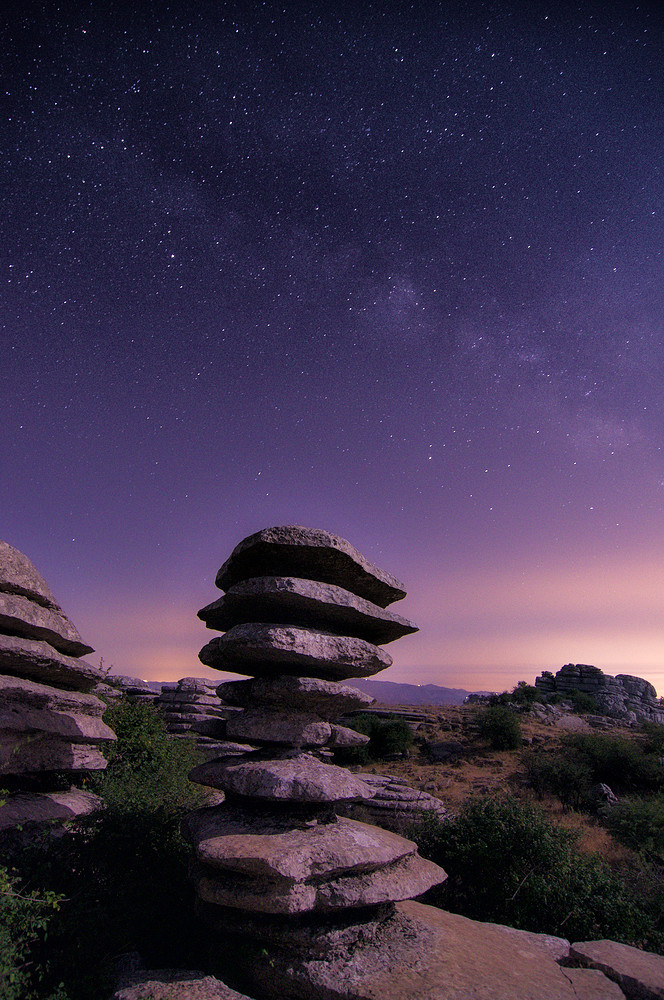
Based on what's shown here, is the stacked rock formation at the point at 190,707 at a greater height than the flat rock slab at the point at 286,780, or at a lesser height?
lesser

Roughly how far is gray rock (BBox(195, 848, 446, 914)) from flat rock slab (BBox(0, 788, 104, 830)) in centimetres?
Answer: 273

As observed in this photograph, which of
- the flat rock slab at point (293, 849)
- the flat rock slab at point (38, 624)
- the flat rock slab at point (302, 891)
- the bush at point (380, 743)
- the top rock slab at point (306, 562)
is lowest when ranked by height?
the bush at point (380, 743)

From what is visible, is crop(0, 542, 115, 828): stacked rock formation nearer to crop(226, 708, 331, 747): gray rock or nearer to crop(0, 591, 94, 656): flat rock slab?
crop(0, 591, 94, 656): flat rock slab

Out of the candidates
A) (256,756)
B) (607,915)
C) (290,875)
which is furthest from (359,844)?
(607,915)

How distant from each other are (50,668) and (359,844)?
16.6 ft

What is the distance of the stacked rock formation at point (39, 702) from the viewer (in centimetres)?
657

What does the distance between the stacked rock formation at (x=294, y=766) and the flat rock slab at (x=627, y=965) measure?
1.78 m

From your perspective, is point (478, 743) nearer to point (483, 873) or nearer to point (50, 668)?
point (483, 873)

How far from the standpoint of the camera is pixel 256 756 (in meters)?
6.70

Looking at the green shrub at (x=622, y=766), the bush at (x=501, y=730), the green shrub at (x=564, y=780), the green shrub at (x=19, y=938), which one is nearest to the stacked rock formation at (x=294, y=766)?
the green shrub at (x=19, y=938)

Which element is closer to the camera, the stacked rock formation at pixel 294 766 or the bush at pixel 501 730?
the stacked rock formation at pixel 294 766

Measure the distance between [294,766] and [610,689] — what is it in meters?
65.5

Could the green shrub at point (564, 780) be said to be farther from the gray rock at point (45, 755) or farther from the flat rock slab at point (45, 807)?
the gray rock at point (45, 755)

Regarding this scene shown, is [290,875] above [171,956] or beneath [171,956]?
above
